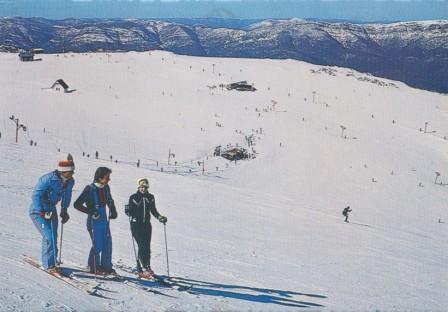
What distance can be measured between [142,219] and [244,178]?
18091mm

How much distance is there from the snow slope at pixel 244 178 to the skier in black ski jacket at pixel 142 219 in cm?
81

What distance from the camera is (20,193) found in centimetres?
1490

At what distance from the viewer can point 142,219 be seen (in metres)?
8.99

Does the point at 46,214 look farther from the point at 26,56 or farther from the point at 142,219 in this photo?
the point at 26,56

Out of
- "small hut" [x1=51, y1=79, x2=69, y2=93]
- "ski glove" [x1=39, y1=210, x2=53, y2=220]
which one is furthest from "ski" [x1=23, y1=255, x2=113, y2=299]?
"small hut" [x1=51, y1=79, x2=69, y2=93]

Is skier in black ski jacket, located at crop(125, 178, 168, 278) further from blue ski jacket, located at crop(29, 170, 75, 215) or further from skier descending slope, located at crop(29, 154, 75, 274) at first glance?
blue ski jacket, located at crop(29, 170, 75, 215)

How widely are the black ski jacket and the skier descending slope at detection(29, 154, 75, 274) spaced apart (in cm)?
113

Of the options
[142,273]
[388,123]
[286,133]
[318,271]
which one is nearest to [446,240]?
[318,271]

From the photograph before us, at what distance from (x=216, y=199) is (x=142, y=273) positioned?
410 inches

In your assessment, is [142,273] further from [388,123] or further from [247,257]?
[388,123]

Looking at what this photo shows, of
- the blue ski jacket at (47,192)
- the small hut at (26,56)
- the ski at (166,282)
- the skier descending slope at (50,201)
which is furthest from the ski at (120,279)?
the small hut at (26,56)

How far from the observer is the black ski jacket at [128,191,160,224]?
8.94 m

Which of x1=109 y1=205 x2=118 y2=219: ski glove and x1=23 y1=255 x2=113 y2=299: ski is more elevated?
x1=109 y1=205 x2=118 y2=219: ski glove

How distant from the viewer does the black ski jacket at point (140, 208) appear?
29.3ft
